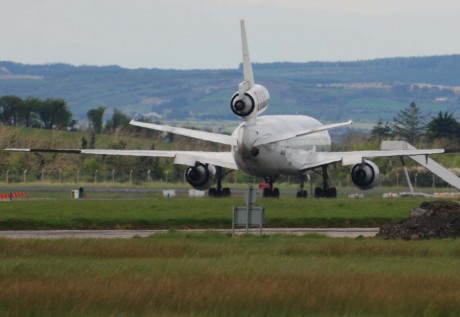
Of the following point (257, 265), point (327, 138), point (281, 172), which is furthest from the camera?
point (327, 138)

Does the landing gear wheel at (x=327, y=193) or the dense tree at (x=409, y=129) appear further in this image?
the dense tree at (x=409, y=129)

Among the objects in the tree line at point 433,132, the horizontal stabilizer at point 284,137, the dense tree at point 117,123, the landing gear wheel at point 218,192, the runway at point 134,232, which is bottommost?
the runway at point 134,232

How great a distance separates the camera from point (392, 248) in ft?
139

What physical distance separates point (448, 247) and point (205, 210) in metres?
19.3

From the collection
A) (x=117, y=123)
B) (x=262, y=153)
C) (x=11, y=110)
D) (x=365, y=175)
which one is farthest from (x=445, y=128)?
(x=11, y=110)

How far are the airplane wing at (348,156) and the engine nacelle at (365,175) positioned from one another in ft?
1.70

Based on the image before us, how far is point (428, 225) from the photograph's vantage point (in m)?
49.0

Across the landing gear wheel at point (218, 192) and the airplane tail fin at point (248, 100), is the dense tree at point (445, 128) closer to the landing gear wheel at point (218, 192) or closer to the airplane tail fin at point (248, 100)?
the landing gear wheel at point (218, 192)

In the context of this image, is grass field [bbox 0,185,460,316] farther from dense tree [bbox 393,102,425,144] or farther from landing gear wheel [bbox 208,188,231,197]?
dense tree [bbox 393,102,425,144]

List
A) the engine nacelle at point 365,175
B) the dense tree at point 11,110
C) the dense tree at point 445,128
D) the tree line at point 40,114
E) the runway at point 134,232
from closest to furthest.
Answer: the runway at point 134,232
the engine nacelle at point 365,175
the dense tree at point 445,128
the tree line at point 40,114
the dense tree at point 11,110

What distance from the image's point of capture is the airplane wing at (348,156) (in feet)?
240

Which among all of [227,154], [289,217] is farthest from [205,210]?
[227,154]

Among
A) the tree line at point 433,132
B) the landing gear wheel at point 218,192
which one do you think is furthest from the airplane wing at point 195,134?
the tree line at point 433,132

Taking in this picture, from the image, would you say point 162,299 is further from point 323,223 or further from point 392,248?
point 323,223
